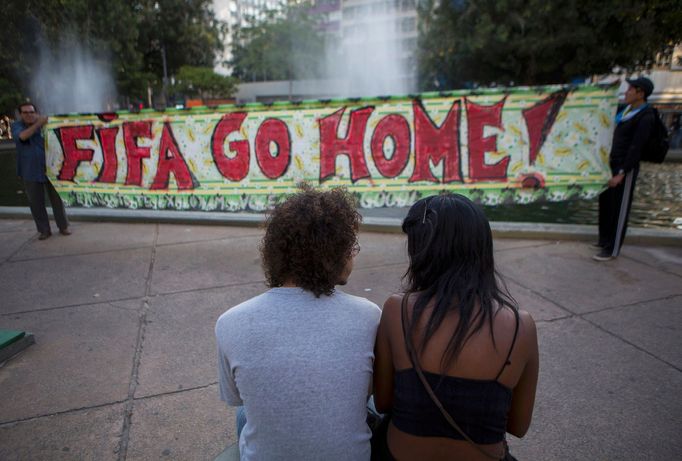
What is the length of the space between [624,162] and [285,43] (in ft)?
156

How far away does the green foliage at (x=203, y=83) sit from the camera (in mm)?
45969

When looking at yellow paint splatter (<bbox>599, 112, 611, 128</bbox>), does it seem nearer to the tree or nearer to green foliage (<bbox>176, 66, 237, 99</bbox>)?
the tree

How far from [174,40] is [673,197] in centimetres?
3125

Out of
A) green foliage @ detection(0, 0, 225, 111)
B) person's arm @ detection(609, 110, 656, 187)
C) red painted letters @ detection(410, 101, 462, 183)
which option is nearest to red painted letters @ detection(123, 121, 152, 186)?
red painted letters @ detection(410, 101, 462, 183)

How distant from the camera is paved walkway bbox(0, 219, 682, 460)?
2.42 meters

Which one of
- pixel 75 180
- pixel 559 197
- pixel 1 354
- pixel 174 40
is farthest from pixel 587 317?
pixel 174 40

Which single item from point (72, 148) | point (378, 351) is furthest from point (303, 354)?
point (72, 148)

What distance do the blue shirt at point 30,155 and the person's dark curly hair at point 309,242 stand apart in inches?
229

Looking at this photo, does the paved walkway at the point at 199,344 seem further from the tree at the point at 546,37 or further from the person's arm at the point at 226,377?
the tree at the point at 546,37

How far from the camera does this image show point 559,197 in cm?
577

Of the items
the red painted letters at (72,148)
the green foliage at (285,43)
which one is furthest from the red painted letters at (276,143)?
the green foliage at (285,43)

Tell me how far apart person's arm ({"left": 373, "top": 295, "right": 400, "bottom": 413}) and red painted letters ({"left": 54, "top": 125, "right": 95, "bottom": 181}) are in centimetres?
653

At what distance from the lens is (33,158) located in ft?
19.7

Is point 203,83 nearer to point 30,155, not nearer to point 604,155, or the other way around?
point 30,155
